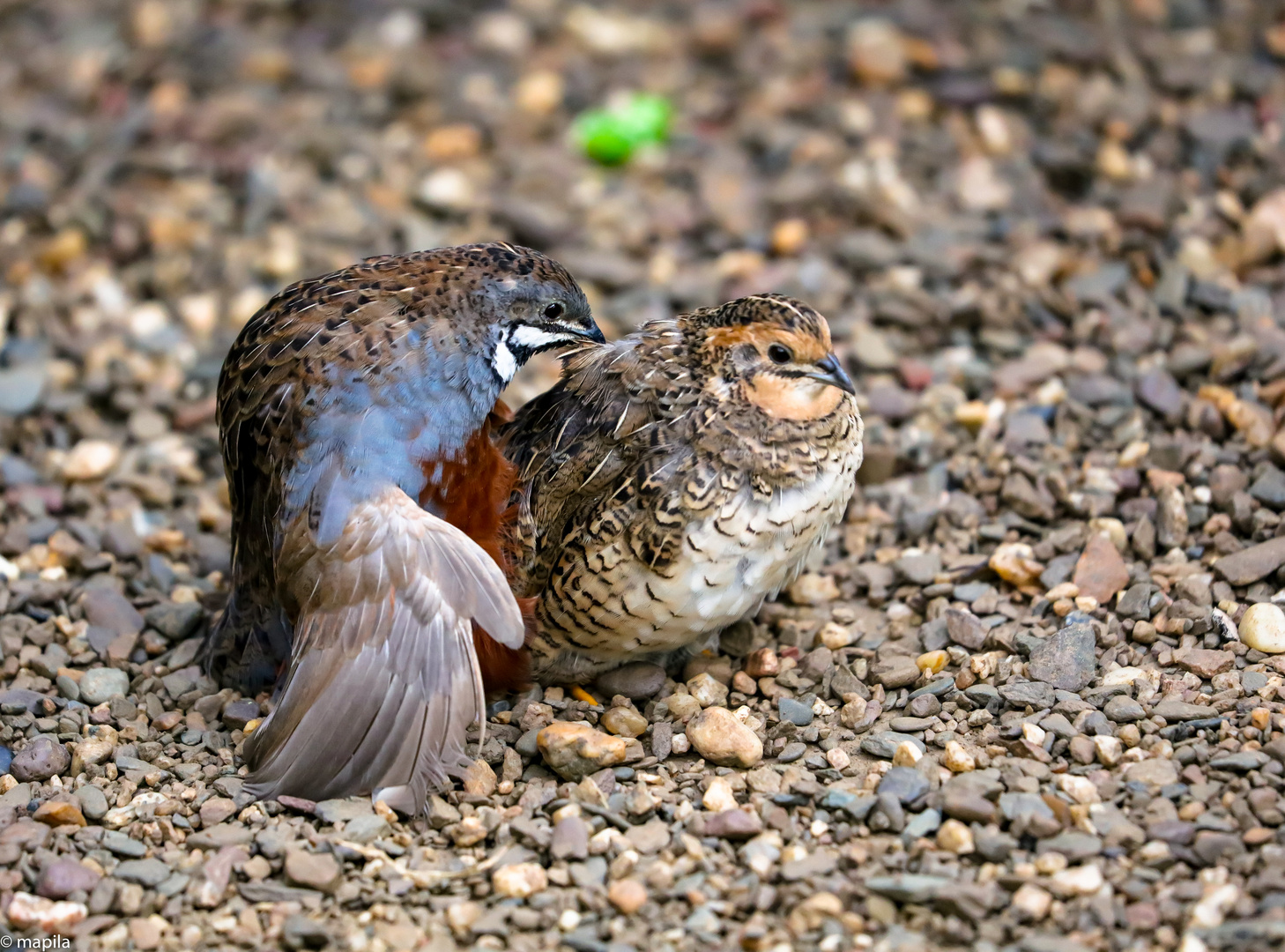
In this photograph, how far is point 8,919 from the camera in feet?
12.5

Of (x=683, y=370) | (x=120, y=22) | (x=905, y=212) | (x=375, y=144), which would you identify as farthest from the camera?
(x=120, y=22)

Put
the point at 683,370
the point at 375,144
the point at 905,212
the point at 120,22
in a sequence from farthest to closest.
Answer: the point at 120,22 → the point at 375,144 → the point at 905,212 → the point at 683,370

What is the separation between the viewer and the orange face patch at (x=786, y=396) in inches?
174

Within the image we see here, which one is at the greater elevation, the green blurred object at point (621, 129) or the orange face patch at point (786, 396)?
the green blurred object at point (621, 129)

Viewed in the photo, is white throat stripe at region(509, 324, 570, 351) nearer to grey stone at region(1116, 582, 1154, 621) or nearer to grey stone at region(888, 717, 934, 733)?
grey stone at region(888, 717, 934, 733)

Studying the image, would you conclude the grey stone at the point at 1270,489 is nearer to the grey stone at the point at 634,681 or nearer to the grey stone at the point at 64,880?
the grey stone at the point at 634,681

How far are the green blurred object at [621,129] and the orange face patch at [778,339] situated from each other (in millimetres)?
3509

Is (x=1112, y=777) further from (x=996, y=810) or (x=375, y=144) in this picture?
(x=375, y=144)

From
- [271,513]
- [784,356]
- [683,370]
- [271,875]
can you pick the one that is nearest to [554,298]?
[683,370]

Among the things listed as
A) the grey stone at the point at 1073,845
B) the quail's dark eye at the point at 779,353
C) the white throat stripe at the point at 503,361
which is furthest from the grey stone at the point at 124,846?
the grey stone at the point at 1073,845

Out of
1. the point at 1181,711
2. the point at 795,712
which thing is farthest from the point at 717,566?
the point at 1181,711

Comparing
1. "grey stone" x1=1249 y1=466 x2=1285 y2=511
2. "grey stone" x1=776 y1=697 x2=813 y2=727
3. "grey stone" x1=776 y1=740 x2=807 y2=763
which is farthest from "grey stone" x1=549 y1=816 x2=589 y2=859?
"grey stone" x1=1249 y1=466 x2=1285 y2=511

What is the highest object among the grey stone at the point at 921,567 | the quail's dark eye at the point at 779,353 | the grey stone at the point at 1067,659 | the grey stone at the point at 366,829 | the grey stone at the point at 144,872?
the quail's dark eye at the point at 779,353

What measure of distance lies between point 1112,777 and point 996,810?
1.26 ft
